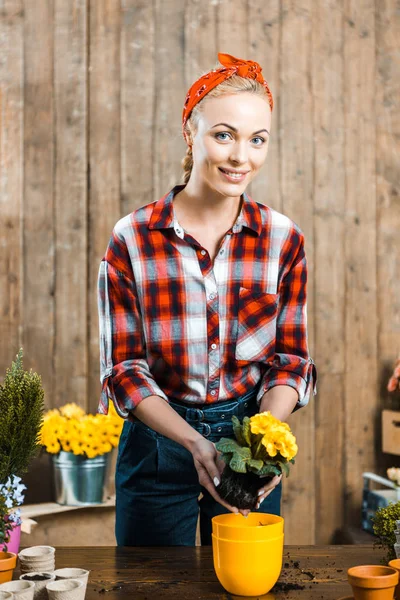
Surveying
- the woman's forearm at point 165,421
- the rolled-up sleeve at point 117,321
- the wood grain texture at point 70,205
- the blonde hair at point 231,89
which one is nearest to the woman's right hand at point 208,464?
the woman's forearm at point 165,421

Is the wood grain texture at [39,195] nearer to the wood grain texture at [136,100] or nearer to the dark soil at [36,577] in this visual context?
the wood grain texture at [136,100]

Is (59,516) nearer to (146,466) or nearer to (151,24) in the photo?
(146,466)

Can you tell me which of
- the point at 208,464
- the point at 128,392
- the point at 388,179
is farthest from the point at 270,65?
the point at 208,464

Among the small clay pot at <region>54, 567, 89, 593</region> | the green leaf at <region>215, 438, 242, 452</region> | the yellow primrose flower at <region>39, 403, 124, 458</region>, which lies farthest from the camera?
the yellow primrose flower at <region>39, 403, 124, 458</region>

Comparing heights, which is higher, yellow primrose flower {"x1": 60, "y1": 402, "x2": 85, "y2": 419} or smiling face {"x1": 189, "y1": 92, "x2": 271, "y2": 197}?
smiling face {"x1": 189, "y1": 92, "x2": 271, "y2": 197}

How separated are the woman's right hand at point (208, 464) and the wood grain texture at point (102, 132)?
181 centimetres

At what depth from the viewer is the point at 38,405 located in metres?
1.50

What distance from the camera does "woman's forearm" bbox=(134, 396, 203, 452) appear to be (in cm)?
155

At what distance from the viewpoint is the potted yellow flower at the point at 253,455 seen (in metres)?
1.34

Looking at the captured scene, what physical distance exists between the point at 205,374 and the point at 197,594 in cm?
52

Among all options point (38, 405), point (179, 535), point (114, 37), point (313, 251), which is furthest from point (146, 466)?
point (114, 37)

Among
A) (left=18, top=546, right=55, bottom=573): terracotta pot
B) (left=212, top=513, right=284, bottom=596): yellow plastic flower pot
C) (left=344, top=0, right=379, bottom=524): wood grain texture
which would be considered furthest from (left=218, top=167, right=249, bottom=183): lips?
(left=344, top=0, right=379, bottom=524): wood grain texture

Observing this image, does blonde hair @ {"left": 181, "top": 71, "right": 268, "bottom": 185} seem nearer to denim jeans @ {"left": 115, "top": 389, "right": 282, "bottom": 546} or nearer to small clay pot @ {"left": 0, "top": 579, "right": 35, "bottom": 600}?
denim jeans @ {"left": 115, "top": 389, "right": 282, "bottom": 546}

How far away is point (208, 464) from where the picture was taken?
1.48m
